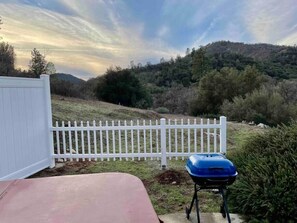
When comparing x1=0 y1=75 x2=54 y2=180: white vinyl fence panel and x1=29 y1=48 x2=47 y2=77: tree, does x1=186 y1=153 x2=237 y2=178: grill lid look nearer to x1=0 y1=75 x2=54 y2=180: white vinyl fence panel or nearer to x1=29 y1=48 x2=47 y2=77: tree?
x1=0 y1=75 x2=54 y2=180: white vinyl fence panel

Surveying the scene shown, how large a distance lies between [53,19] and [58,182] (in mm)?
7538

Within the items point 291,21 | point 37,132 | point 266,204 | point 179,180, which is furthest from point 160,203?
point 291,21

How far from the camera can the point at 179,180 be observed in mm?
5141

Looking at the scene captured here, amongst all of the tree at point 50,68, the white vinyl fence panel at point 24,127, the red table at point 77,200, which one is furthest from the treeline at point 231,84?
the red table at point 77,200

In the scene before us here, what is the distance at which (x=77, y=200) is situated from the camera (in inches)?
65.5

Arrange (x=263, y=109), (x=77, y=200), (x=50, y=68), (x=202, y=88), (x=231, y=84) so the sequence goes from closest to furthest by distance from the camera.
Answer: (x=77, y=200), (x=263, y=109), (x=50, y=68), (x=231, y=84), (x=202, y=88)

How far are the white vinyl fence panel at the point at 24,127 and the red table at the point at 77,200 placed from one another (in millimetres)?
2980

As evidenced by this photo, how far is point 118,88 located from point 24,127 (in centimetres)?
1564

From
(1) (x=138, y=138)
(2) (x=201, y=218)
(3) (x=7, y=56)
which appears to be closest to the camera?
(2) (x=201, y=218)

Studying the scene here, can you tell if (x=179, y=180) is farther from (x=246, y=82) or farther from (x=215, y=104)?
(x=246, y=82)

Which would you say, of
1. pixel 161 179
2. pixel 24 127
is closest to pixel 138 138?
pixel 161 179

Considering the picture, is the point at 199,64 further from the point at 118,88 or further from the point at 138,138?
the point at 138,138

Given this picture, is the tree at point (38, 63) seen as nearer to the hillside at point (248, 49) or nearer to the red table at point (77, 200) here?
the red table at point (77, 200)

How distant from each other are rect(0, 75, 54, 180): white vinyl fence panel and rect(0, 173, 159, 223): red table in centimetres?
298
